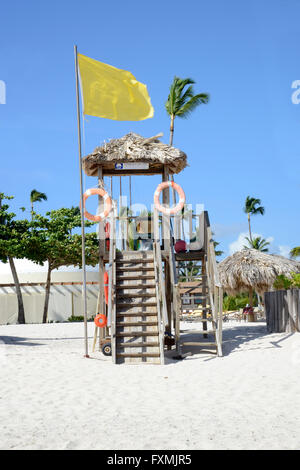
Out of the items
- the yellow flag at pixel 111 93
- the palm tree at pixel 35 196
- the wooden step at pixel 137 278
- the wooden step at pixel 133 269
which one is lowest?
the wooden step at pixel 137 278

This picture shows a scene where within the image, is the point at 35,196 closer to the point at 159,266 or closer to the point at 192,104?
the point at 192,104

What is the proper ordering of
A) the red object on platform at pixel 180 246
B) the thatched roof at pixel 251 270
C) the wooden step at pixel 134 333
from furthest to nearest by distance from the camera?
the thatched roof at pixel 251 270
the red object on platform at pixel 180 246
the wooden step at pixel 134 333

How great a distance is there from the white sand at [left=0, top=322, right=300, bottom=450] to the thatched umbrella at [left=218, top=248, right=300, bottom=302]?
32.8 feet

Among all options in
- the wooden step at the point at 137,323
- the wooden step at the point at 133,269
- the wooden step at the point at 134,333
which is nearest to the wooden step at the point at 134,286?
the wooden step at the point at 133,269

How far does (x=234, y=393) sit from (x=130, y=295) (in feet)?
13.5

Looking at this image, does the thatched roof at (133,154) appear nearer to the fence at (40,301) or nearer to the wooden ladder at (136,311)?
the wooden ladder at (136,311)

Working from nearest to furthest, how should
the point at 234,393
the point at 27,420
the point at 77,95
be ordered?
the point at 27,420, the point at 234,393, the point at 77,95

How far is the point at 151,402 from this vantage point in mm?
5922

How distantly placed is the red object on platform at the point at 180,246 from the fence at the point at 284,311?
290 centimetres

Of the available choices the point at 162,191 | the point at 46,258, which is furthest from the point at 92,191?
the point at 46,258

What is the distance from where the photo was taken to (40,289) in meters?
28.2

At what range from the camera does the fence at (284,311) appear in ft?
41.3

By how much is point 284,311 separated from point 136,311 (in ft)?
16.2

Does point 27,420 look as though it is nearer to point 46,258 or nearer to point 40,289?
point 46,258
